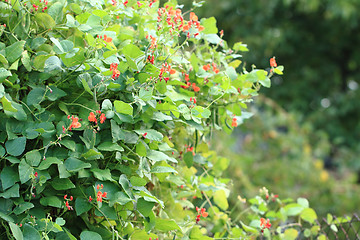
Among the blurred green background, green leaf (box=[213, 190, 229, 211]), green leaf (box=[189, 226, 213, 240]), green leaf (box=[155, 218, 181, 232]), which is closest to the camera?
green leaf (box=[155, 218, 181, 232])

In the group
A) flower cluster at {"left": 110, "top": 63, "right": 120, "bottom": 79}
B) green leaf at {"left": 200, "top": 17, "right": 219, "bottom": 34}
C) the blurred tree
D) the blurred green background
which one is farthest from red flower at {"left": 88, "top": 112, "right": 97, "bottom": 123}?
the blurred tree

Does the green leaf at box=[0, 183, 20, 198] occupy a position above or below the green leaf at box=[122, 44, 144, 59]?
below

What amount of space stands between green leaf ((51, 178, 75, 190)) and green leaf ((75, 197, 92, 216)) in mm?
52

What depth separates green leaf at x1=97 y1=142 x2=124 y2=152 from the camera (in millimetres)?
1221

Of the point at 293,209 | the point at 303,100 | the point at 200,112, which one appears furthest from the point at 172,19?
the point at 303,100

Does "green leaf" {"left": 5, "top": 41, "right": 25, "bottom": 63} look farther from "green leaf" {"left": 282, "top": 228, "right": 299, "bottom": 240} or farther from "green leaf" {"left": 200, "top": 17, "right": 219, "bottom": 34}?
"green leaf" {"left": 282, "top": 228, "right": 299, "bottom": 240}

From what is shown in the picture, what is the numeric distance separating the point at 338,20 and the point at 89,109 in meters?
7.70

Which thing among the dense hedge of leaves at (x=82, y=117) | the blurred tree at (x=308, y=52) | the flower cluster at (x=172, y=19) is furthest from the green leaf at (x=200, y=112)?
the blurred tree at (x=308, y=52)

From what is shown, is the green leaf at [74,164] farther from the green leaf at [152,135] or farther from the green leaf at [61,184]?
the green leaf at [152,135]

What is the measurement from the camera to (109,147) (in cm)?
123

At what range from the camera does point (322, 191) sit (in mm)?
5441

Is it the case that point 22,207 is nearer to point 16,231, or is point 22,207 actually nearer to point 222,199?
point 16,231

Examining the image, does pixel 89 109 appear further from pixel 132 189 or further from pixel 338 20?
pixel 338 20

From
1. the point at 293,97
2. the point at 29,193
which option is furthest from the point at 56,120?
the point at 293,97
